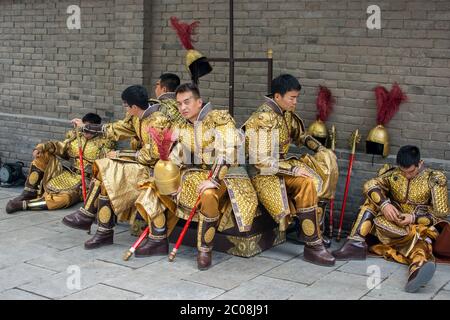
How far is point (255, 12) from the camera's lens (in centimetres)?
755

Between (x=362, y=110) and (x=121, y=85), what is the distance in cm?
311

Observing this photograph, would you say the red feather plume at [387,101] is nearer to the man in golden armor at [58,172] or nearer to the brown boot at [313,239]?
the brown boot at [313,239]

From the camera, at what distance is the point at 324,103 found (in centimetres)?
705

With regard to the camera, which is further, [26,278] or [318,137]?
[318,137]

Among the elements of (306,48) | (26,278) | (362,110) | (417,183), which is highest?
(306,48)

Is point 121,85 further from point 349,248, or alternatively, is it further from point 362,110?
point 349,248

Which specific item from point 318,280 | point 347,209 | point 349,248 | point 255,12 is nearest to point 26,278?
point 318,280

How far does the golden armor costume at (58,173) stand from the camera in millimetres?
7844

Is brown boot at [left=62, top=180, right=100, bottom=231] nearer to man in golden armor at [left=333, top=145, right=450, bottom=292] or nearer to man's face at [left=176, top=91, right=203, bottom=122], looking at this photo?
man's face at [left=176, top=91, right=203, bottom=122]

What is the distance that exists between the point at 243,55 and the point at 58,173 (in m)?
2.63

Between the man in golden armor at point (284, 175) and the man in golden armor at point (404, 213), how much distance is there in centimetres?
38

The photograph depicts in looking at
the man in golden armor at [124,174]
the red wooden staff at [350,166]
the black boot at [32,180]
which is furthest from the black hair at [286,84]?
the black boot at [32,180]

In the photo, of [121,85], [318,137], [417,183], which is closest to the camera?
[417,183]

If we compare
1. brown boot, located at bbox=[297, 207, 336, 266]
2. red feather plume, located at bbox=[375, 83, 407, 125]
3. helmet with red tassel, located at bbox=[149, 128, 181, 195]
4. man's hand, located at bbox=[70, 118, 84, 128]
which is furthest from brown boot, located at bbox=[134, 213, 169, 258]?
red feather plume, located at bbox=[375, 83, 407, 125]
